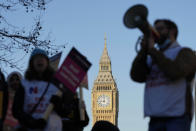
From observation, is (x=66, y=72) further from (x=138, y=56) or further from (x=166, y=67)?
(x=166, y=67)

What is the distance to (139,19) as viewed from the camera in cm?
443

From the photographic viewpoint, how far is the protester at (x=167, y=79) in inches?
169

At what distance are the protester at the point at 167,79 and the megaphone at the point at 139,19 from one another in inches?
2.4

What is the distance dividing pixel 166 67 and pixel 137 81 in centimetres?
52

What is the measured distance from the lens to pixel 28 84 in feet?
15.9

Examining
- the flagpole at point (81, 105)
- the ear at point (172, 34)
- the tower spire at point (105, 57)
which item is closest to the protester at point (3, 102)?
the flagpole at point (81, 105)

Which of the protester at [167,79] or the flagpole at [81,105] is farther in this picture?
the flagpole at [81,105]

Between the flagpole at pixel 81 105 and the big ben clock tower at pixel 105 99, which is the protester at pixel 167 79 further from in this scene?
the big ben clock tower at pixel 105 99

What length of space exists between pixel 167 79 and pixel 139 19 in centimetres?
55

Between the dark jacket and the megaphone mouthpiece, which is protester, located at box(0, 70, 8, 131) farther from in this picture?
Result: the megaphone mouthpiece

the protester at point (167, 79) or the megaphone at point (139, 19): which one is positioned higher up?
the megaphone at point (139, 19)

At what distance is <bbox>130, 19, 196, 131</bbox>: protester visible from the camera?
4.29m

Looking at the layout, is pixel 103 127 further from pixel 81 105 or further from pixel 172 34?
pixel 172 34

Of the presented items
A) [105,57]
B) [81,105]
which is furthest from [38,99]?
[105,57]
